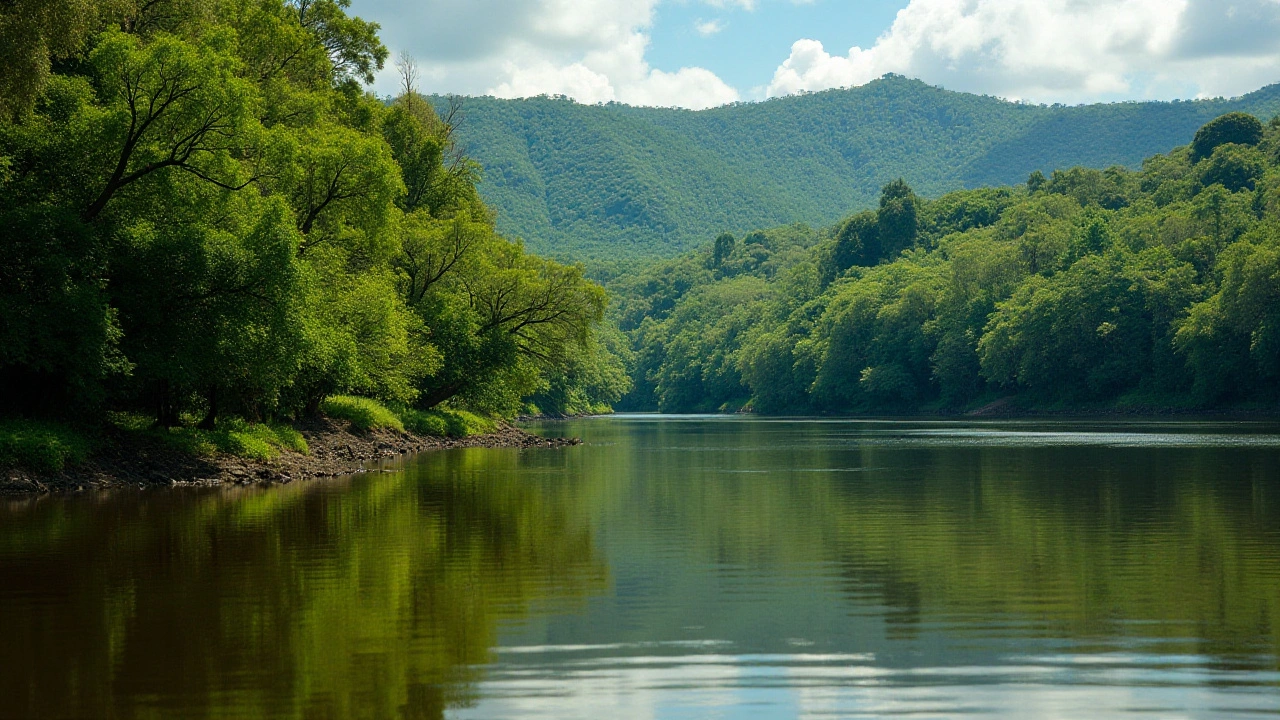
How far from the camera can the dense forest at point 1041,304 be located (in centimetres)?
9625

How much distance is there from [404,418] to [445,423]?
3.71 metres

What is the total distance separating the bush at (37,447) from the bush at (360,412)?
19125 millimetres

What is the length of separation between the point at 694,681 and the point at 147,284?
26814mm

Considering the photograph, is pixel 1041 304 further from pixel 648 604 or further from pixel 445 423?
pixel 648 604

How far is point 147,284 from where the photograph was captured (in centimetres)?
3359

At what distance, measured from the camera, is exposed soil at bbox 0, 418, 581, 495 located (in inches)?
1223

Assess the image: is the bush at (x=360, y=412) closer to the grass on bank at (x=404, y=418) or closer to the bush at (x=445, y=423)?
the grass on bank at (x=404, y=418)

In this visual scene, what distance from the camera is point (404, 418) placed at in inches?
2371

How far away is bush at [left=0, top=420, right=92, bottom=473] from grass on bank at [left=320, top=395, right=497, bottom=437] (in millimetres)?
19125

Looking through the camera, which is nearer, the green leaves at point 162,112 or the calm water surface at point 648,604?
the calm water surface at point 648,604

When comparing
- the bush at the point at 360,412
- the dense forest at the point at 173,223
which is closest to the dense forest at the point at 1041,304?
the bush at the point at 360,412

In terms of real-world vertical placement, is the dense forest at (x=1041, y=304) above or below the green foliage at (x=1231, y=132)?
below

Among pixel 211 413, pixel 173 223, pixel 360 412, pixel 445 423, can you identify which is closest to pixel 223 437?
pixel 211 413

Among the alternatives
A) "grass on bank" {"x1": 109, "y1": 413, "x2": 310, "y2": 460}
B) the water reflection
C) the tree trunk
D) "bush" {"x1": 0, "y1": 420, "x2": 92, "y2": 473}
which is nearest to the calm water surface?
the water reflection
